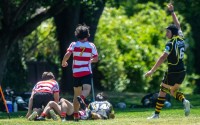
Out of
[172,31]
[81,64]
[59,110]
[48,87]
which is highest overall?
[172,31]

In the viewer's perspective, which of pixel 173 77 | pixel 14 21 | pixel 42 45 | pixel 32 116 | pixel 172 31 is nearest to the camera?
pixel 172 31

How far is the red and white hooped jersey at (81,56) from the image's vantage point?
15.8m

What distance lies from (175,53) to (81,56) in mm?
1864

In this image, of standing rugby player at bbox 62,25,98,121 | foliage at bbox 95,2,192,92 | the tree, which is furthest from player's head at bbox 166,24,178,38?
foliage at bbox 95,2,192,92

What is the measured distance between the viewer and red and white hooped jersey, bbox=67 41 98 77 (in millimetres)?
15828

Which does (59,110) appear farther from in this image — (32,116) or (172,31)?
(172,31)

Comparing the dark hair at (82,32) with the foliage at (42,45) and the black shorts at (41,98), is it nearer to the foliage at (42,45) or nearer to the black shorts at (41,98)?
the black shorts at (41,98)

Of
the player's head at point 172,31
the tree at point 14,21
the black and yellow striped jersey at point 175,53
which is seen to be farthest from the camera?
the tree at point 14,21

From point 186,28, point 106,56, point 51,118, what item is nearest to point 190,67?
point 186,28

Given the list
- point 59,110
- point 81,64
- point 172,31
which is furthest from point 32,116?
point 172,31

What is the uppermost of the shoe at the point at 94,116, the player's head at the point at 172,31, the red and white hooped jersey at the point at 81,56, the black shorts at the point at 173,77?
the player's head at the point at 172,31

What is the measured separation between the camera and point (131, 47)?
39375 millimetres

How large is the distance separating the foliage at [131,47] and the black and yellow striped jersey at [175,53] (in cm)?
2092

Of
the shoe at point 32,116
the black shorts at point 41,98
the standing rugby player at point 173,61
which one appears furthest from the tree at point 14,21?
the standing rugby player at point 173,61
